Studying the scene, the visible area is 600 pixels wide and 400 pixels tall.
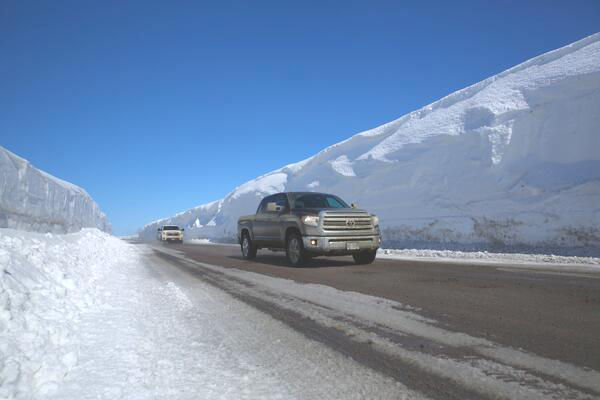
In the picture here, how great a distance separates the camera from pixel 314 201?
1005cm

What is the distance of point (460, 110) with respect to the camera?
81.0 ft

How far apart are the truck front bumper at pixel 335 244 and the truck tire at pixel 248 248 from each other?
3.12 meters

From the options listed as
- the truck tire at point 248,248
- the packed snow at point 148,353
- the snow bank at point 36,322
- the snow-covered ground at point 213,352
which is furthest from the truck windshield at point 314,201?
the snow bank at point 36,322

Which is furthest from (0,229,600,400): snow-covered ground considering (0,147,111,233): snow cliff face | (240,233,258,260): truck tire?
(240,233,258,260): truck tire

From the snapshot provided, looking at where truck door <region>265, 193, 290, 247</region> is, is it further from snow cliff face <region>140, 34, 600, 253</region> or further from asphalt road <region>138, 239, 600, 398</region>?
snow cliff face <region>140, 34, 600, 253</region>

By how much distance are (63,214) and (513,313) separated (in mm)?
8162

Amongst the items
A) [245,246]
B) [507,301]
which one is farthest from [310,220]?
[507,301]

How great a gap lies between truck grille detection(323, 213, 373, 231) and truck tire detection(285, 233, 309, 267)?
2.68 ft

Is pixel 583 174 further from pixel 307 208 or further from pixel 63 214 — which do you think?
pixel 63 214

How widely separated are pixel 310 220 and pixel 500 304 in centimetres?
510

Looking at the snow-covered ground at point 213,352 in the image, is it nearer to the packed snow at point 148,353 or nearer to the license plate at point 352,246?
the packed snow at point 148,353

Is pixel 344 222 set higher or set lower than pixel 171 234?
lower

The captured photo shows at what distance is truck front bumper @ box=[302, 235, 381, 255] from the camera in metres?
8.55

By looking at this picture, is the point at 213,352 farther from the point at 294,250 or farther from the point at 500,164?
the point at 500,164
